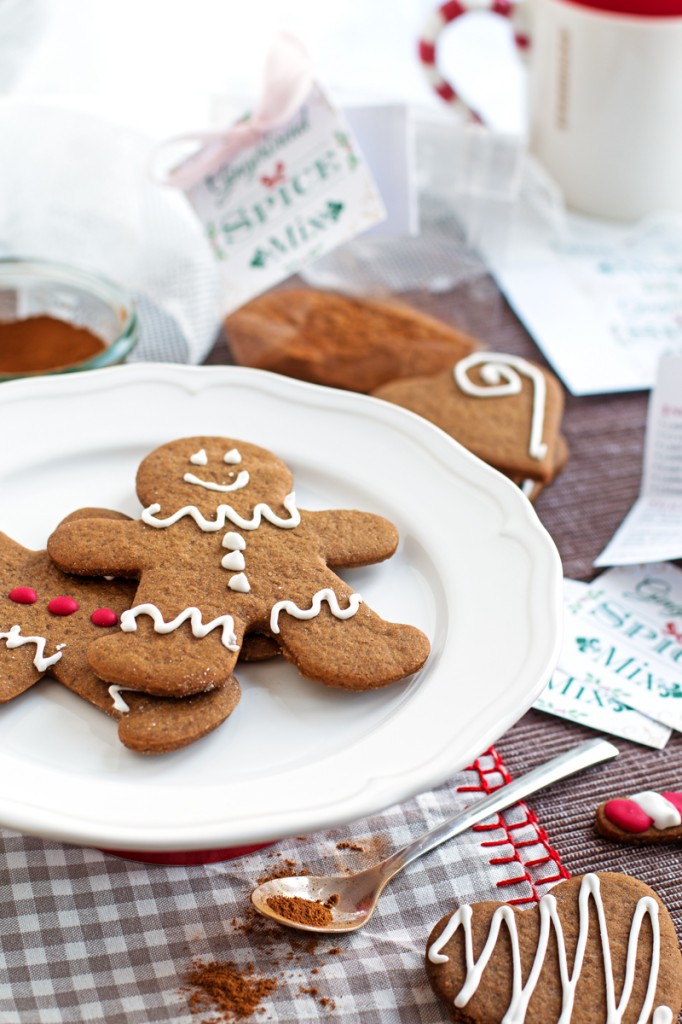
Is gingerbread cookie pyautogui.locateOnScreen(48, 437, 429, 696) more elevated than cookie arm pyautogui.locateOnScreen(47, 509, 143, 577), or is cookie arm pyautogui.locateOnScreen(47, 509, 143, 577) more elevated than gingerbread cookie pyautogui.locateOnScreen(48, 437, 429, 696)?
cookie arm pyautogui.locateOnScreen(47, 509, 143, 577)

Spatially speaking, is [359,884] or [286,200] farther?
[286,200]

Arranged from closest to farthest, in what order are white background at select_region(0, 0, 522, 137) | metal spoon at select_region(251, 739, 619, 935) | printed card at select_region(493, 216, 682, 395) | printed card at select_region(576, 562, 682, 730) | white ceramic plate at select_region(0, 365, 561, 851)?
white ceramic plate at select_region(0, 365, 561, 851)
metal spoon at select_region(251, 739, 619, 935)
printed card at select_region(576, 562, 682, 730)
printed card at select_region(493, 216, 682, 395)
white background at select_region(0, 0, 522, 137)

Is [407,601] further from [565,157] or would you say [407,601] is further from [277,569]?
[565,157]

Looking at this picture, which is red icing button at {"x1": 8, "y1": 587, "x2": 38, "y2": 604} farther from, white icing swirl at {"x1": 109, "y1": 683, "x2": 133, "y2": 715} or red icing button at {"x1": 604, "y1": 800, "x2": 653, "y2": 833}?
red icing button at {"x1": 604, "y1": 800, "x2": 653, "y2": 833}

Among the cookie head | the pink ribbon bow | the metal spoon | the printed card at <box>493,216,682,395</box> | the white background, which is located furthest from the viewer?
the white background

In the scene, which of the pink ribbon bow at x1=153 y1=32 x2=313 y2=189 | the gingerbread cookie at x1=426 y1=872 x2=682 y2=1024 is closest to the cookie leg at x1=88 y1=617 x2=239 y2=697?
the gingerbread cookie at x1=426 y1=872 x2=682 y2=1024

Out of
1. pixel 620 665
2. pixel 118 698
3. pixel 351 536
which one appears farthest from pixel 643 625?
pixel 118 698

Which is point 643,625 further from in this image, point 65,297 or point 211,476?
point 65,297
